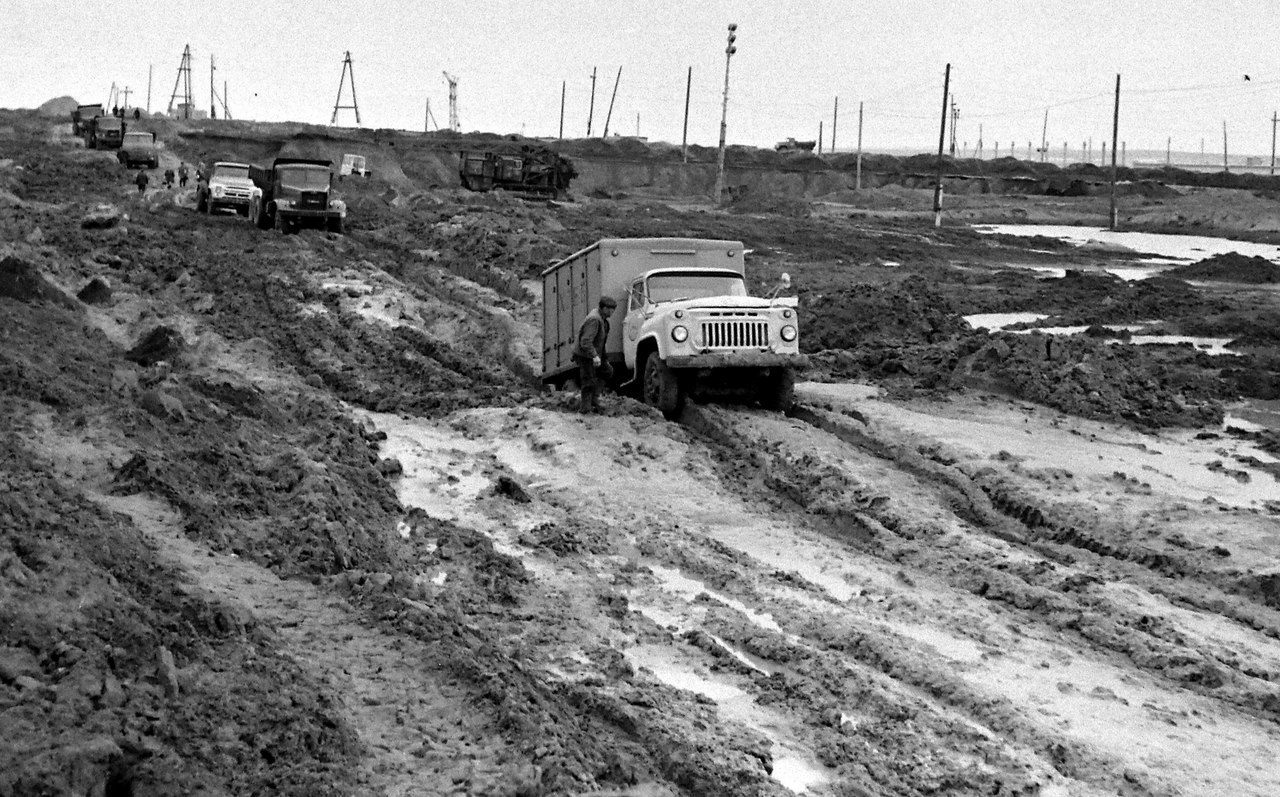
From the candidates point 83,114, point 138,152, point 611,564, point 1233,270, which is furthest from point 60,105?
point 611,564

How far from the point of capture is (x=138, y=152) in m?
57.3

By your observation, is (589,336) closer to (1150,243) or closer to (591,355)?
(591,355)

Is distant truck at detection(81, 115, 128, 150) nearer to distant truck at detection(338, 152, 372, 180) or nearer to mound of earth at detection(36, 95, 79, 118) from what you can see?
distant truck at detection(338, 152, 372, 180)

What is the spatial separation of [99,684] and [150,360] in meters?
11.4

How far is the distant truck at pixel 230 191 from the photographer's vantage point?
3972cm

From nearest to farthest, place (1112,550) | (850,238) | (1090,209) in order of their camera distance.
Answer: (1112,550) → (850,238) → (1090,209)

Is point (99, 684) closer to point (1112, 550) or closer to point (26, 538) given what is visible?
point (26, 538)

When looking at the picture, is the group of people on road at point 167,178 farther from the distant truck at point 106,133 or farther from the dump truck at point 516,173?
the dump truck at point 516,173

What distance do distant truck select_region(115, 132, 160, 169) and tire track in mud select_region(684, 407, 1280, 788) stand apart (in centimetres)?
4567

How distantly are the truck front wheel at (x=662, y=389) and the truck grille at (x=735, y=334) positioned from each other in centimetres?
60

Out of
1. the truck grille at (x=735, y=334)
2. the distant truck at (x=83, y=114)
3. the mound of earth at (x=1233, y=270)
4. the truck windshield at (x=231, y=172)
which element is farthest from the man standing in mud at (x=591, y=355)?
the distant truck at (x=83, y=114)

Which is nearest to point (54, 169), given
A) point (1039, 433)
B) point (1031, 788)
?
point (1039, 433)

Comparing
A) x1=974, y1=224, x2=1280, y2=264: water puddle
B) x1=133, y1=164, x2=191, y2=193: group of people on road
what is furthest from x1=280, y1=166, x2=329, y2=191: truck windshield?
x1=974, y1=224, x2=1280, y2=264: water puddle

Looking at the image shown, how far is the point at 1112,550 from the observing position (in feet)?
Answer: 40.8
